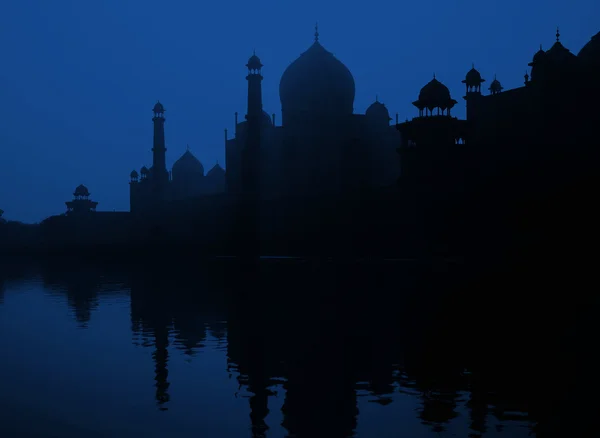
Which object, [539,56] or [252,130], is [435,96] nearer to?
[539,56]

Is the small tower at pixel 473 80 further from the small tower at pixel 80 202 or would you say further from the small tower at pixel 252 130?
the small tower at pixel 80 202

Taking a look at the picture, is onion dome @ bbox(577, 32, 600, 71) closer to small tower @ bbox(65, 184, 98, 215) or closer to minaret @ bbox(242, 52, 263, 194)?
minaret @ bbox(242, 52, 263, 194)

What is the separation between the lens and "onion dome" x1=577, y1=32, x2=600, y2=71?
26.7m

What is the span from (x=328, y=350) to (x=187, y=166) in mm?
44949

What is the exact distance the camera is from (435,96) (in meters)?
28.3

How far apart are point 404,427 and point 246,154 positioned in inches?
1259

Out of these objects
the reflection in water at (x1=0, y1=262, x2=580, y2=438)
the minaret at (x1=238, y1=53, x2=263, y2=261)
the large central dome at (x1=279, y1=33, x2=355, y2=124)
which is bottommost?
the reflection in water at (x1=0, y1=262, x2=580, y2=438)

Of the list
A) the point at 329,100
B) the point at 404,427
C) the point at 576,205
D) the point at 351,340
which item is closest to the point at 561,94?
the point at 576,205

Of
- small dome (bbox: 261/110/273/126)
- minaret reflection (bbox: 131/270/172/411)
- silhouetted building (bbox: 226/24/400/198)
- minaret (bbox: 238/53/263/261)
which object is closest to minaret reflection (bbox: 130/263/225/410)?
minaret reflection (bbox: 131/270/172/411)

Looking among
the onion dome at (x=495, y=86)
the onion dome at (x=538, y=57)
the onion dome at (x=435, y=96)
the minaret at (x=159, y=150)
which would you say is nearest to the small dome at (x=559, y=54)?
the onion dome at (x=538, y=57)

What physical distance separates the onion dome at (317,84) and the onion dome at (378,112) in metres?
2.83

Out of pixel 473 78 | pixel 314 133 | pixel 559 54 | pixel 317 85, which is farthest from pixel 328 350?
pixel 314 133

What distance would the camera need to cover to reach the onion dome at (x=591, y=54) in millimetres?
26719

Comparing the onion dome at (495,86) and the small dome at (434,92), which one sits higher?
the onion dome at (495,86)
